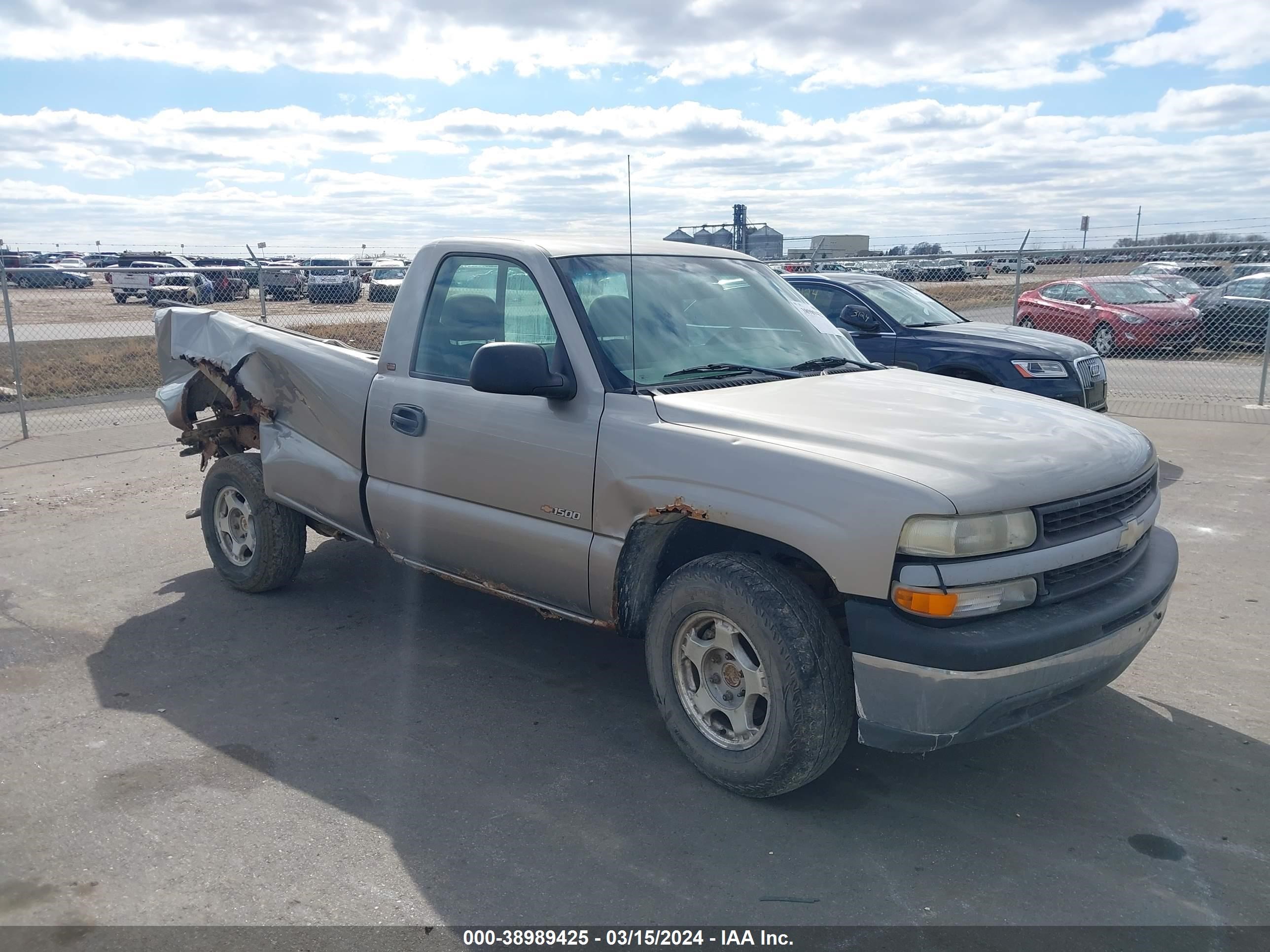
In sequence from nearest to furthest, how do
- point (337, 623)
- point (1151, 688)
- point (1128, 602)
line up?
point (1128, 602), point (1151, 688), point (337, 623)

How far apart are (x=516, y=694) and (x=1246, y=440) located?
8887 millimetres

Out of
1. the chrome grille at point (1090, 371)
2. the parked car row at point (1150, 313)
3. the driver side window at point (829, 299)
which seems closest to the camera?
the chrome grille at point (1090, 371)

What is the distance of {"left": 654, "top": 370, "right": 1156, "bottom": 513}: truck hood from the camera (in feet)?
10.9

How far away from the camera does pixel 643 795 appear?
378 centimetres

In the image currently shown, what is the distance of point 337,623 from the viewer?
18.5 ft

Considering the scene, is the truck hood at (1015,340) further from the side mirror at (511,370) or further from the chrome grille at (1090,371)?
the side mirror at (511,370)

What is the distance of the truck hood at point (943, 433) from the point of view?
3.33 metres

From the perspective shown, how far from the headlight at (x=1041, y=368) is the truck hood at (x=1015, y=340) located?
0.20 ft

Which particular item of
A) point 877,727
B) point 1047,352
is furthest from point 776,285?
point 1047,352

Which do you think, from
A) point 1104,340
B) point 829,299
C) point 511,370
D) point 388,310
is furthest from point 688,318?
point 1104,340

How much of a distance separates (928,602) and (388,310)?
10.3 metres

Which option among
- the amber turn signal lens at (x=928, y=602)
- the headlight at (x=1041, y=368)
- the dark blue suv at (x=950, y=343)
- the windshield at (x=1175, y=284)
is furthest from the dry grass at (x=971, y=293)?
the amber turn signal lens at (x=928, y=602)

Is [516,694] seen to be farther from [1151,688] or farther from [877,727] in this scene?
[1151,688]

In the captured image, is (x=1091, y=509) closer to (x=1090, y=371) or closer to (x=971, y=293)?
(x=1090, y=371)
